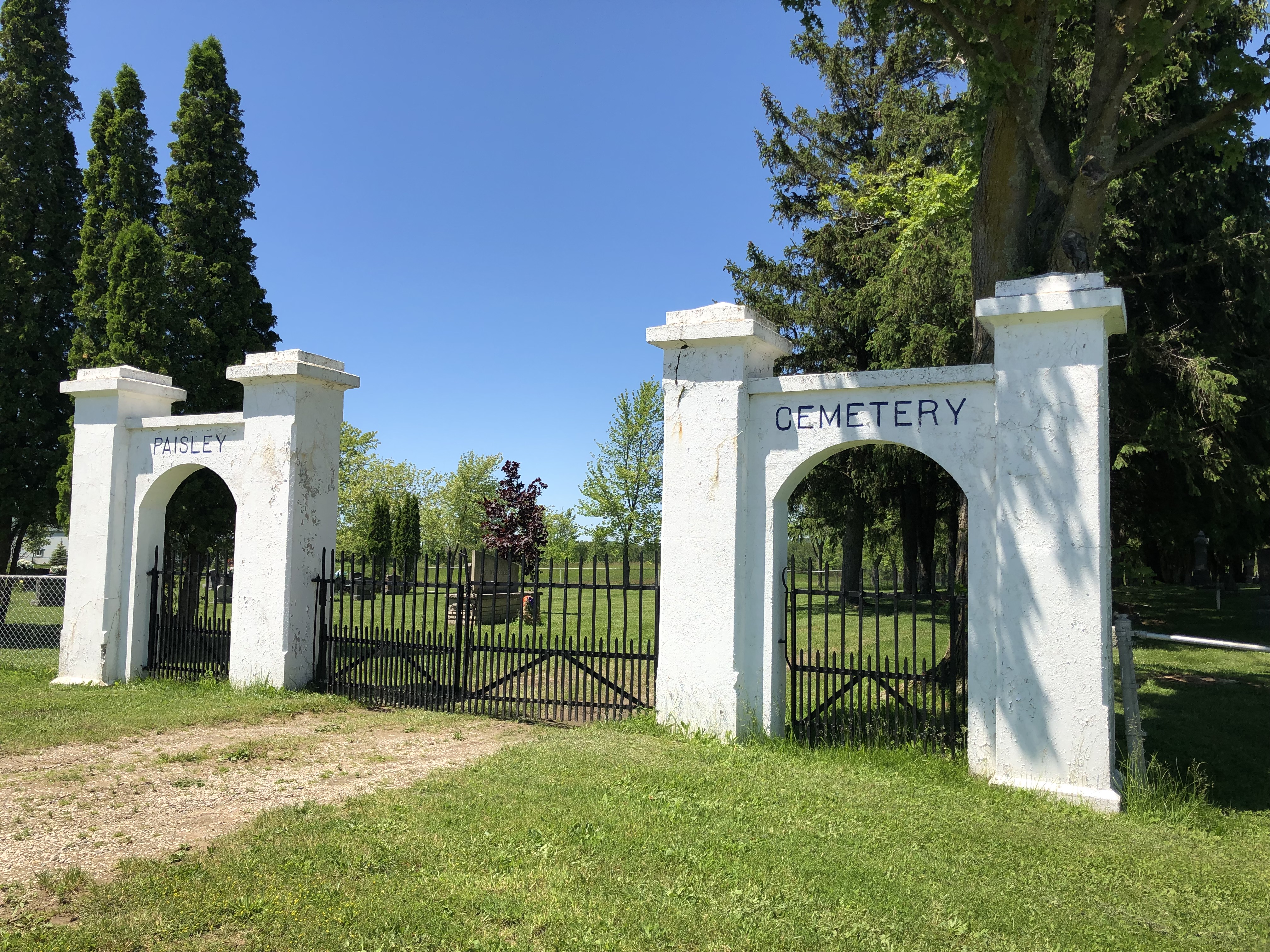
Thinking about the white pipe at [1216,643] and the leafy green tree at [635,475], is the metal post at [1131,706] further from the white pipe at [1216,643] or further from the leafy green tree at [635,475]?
the leafy green tree at [635,475]

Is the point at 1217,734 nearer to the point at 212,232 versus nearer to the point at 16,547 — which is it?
the point at 212,232

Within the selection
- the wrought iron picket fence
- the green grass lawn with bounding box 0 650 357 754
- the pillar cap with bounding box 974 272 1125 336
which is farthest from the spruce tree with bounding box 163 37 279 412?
the pillar cap with bounding box 974 272 1125 336

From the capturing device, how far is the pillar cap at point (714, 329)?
331 inches

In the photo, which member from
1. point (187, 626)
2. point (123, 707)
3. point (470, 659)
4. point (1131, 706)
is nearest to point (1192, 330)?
point (1131, 706)

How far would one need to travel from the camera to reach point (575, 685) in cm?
925

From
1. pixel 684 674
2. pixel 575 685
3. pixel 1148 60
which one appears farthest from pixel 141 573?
pixel 1148 60

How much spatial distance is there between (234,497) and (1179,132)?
1149 cm

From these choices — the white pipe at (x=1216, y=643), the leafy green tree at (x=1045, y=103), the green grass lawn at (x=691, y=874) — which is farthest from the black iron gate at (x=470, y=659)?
the leafy green tree at (x=1045, y=103)

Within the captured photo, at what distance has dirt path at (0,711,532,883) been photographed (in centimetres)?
550

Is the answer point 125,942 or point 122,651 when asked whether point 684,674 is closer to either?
point 125,942

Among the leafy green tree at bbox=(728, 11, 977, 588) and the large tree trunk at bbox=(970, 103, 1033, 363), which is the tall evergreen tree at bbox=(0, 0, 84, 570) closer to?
the leafy green tree at bbox=(728, 11, 977, 588)

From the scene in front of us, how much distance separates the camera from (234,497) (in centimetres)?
1157

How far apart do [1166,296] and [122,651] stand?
62.1 ft

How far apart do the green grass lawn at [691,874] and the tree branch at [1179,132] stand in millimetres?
5740
